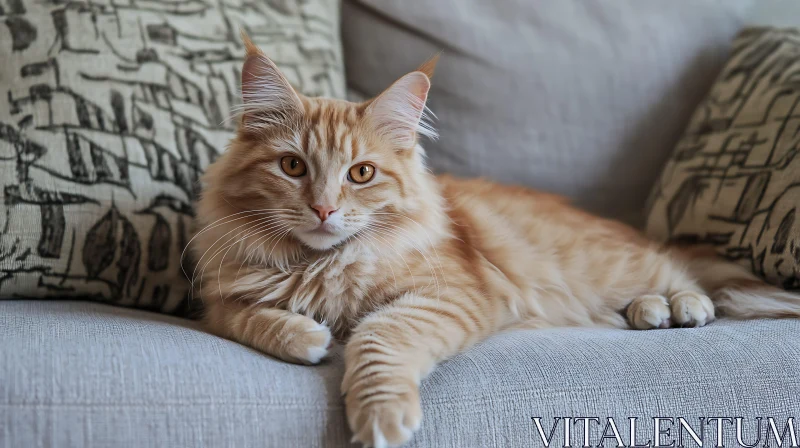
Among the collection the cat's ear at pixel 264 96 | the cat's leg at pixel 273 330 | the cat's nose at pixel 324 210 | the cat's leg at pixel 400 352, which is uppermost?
the cat's ear at pixel 264 96

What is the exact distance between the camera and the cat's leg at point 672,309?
4.91ft

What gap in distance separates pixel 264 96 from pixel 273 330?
1.65 feet

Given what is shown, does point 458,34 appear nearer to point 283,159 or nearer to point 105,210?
point 283,159

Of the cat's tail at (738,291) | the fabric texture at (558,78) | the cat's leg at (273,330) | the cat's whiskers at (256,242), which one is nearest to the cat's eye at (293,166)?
the cat's whiskers at (256,242)

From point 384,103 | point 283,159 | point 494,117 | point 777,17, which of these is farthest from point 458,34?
point 777,17

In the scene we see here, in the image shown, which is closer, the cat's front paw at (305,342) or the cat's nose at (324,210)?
the cat's front paw at (305,342)

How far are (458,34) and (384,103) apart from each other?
2.39ft

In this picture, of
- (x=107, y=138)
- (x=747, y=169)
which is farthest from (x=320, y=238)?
(x=747, y=169)

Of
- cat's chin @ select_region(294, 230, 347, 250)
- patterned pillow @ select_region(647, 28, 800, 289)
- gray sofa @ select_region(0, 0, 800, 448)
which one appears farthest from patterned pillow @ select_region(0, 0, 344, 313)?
patterned pillow @ select_region(647, 28, 800, 289)

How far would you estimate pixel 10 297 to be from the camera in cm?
150

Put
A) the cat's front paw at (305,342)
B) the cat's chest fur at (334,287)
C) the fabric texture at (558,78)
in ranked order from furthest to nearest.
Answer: the fabric texture at (558,78) → the cat's chest fur at (334,287) → the cat's front paw at (305,342)

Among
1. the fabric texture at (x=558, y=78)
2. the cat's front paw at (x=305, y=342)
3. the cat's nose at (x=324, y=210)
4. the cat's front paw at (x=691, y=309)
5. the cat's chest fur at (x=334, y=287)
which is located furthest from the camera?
the fabric texture at (x=558, y=78)

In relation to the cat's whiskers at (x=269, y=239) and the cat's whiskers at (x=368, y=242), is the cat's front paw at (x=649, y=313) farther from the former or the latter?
the cat's whiskers at (x=269, y=239)

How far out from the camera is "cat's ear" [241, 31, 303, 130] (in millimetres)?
1372
